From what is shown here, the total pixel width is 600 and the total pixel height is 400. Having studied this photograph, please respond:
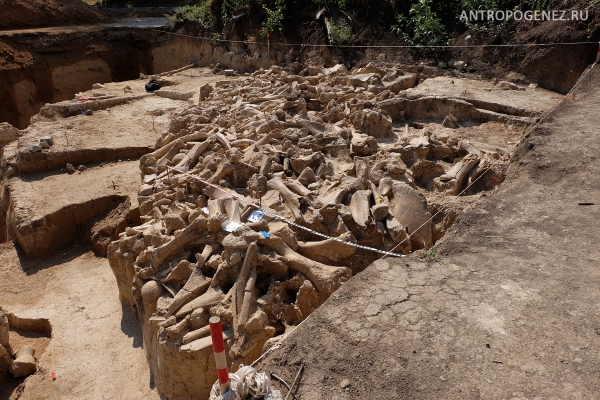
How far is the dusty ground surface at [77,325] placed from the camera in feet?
17.4

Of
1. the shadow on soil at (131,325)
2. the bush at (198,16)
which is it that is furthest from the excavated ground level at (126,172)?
the bush at (198,16)

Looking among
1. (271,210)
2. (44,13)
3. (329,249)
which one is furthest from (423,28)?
(44,13)

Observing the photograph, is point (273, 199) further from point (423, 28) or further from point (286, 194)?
point (423, 28)

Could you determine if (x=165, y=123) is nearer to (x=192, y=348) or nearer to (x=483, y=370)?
(x=192, y=348)

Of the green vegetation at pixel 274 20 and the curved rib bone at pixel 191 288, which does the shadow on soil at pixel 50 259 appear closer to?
the curved rib bone at pixel 191 288

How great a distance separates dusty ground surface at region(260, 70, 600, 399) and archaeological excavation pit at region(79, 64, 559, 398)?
0.99 m

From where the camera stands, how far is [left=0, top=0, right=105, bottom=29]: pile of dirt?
18219 mm

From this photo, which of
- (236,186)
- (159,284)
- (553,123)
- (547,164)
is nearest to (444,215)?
(547,164)

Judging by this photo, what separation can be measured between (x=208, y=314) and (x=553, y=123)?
5.68 metres

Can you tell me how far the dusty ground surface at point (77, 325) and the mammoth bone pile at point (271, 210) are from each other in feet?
1.62

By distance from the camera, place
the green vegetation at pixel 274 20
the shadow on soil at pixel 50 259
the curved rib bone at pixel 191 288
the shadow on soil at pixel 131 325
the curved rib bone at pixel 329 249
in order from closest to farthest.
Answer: the curved rib bone at pixel 191 288 → the curved rib bone at pixel 329 249 → the shadow on soil at pixel 131 325 → the shadow on soil at pixel 50 259 → the green vegetation at pixel 274 20

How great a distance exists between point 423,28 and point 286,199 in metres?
9.00

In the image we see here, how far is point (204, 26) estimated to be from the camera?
17953 mm

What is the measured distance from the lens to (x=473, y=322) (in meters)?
3.03
